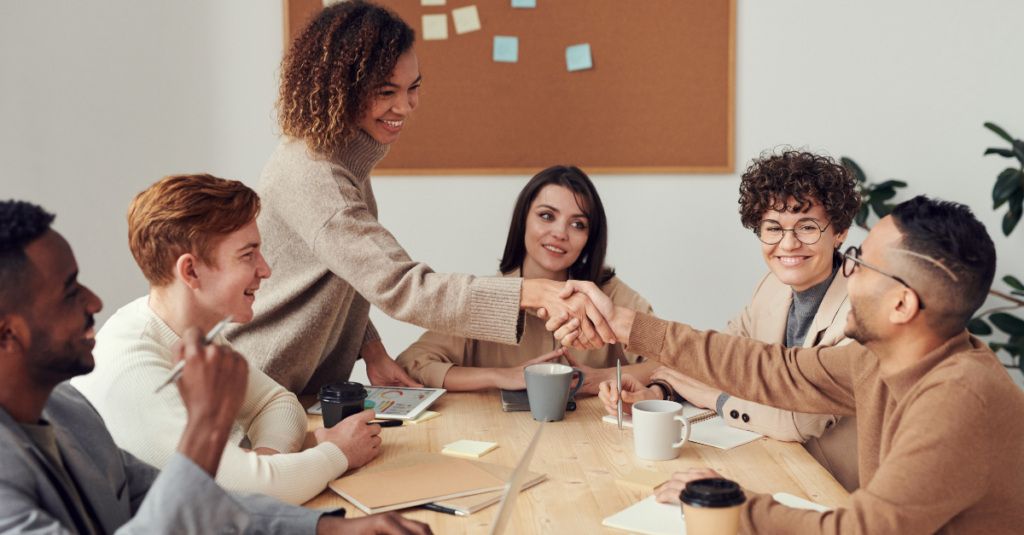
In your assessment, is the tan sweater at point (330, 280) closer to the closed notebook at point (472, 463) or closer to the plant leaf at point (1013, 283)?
the closed notebook at point (472, 463)

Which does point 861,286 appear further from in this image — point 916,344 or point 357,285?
point 357,285

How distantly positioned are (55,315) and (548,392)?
916mm

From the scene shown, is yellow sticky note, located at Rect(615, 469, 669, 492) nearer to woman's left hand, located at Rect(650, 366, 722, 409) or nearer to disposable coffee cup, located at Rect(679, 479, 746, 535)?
disposable coffee cup, located at Rect(679, 479, 746, 535)

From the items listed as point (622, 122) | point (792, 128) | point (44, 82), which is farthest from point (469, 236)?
point (44, 82)

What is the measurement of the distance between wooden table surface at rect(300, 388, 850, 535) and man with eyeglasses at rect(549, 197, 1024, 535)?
11 centimetres

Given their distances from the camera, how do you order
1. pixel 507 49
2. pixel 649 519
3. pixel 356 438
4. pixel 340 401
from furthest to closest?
1. pixel 507 49
2. pixel 340 401
3. pixel 356 438
4. pixel 649 519

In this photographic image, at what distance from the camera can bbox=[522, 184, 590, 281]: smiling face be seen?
223cm

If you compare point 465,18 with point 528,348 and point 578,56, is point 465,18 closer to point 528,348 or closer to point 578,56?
point 578,56

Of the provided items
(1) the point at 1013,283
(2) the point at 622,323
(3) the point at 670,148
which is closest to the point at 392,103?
(2) the point at 622,323

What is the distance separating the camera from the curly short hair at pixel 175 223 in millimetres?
1216

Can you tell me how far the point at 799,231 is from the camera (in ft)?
5.85

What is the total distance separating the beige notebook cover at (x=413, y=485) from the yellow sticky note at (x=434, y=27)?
2025 millimetres

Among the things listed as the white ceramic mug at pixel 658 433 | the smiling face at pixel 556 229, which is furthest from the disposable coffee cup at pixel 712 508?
the smiling face at pixel 556 229

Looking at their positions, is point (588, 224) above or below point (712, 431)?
above
